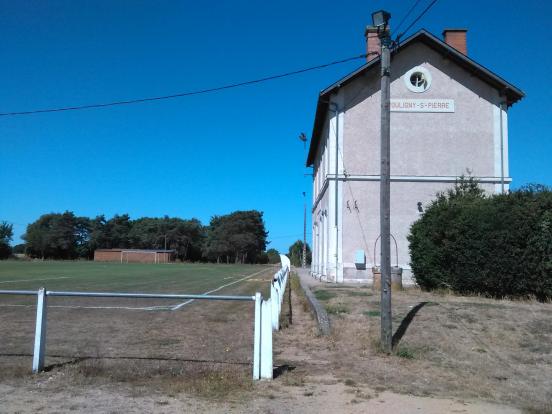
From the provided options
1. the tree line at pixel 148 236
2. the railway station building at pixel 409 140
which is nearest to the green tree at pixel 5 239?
the tree line at pixel 148 236

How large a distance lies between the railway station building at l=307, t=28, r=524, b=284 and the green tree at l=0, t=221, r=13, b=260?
331 feet

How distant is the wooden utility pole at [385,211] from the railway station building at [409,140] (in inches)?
576

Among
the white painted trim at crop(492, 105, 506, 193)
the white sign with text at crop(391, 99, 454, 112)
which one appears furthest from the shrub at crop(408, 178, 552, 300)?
the white sign with text at crop(391, 99, 454, 112)

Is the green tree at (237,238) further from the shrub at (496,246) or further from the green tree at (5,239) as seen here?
the shrub at (496,246)

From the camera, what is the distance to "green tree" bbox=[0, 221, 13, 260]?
10743 centimetres

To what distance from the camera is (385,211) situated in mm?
9062

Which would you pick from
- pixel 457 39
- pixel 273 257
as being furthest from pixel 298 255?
pixel 457 39

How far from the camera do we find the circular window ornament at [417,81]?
2428cm

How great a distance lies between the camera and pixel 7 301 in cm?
1504

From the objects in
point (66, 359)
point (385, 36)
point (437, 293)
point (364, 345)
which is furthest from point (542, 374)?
point (437, 293)

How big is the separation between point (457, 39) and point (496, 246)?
1522 cm

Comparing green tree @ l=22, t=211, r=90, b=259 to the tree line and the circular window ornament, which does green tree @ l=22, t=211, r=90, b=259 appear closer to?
the tree line

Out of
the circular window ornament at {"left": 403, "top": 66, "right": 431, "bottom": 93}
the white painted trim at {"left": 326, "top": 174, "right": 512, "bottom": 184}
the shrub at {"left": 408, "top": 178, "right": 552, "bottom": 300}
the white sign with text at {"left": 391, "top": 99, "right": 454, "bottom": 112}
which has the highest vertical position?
the circular window ornament at {"left": 403, "top": 66, "right": 431, "bottom": 93}

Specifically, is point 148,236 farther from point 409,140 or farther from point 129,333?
point 129,333
